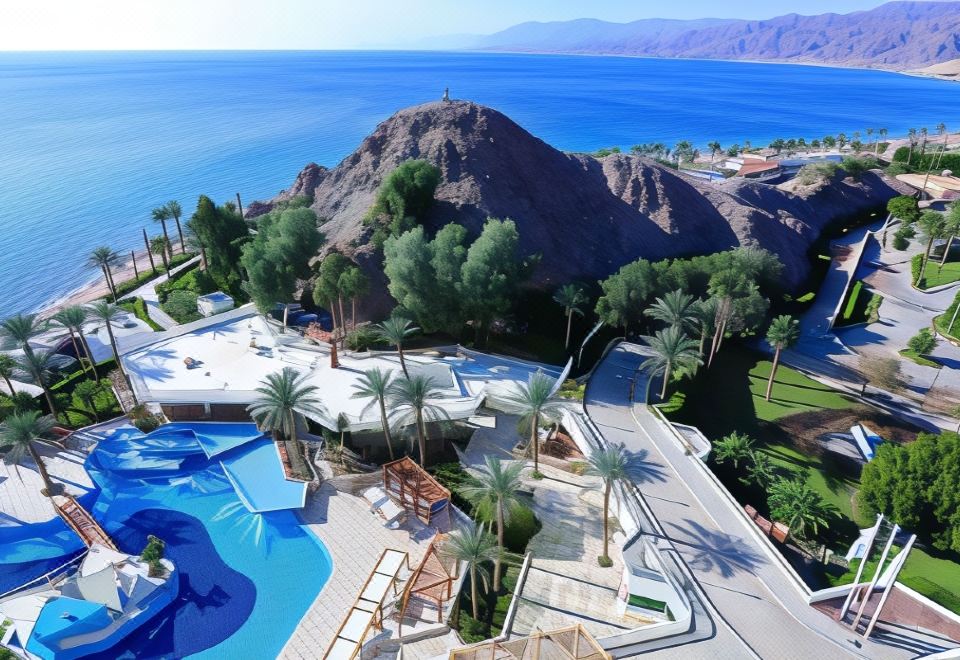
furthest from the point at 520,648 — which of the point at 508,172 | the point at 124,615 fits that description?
the point at 508,172

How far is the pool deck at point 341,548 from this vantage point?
24.5m

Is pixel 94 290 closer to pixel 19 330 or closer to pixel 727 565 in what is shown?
pixel 19 330

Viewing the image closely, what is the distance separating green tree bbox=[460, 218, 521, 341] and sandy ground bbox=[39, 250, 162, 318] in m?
48.3

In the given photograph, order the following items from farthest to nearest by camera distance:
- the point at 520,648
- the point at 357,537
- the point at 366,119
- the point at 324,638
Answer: the point at 366,119 < the point at 357,537 < the point at 324,638 < the point at 520,648

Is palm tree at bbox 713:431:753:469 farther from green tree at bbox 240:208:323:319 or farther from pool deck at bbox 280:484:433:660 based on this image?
green tree at bbox 240:208:323:319

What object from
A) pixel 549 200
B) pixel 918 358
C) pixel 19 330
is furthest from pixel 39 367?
pixel 918 358

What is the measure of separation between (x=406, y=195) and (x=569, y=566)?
34119 mm

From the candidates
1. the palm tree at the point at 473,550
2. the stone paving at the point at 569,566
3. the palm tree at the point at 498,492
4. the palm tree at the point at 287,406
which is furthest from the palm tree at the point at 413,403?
the palm tree at the point at 473,550

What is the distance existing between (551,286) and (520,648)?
33870mm

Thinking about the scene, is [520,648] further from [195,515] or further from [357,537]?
[195,515]

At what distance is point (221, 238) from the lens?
54.2m

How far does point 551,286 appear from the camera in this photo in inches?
1939

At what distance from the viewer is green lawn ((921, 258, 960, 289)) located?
197ft

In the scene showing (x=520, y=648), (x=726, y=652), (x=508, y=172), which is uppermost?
(x=508, y=172)
